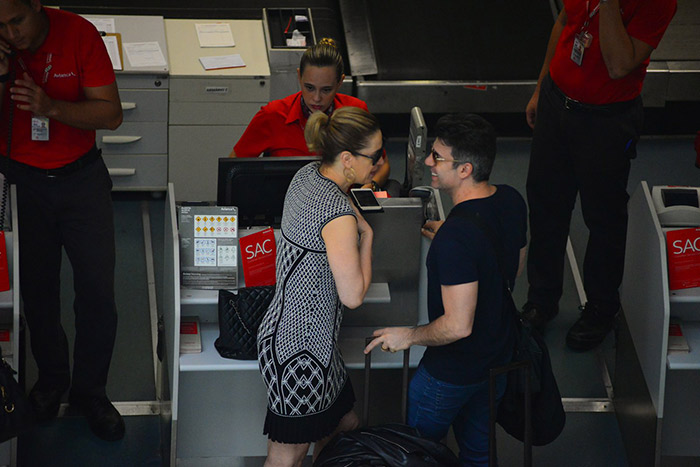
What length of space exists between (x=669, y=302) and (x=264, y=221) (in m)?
1.52

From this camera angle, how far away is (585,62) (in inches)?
159

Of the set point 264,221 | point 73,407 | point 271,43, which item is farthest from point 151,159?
point 264,221

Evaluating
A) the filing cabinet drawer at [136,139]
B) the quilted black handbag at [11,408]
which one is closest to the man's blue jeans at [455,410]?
the quilted black handbag at [11,408]

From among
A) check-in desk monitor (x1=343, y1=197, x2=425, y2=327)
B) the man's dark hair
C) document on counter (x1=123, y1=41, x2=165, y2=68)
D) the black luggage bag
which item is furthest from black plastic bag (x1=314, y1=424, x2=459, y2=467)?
document on counter (x1=123, y1=41, x2=165, y2=68)

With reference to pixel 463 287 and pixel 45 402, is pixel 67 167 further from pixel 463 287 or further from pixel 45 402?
pixel 463 287

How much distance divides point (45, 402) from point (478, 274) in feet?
6.84

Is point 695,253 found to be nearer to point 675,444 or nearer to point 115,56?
point 675,444

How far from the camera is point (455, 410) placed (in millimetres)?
3096

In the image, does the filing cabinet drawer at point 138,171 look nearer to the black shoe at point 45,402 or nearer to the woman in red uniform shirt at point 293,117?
the woman in red uniform shirt at point 293,117

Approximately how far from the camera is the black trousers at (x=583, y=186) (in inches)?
163

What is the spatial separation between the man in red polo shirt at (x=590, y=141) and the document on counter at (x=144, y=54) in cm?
223

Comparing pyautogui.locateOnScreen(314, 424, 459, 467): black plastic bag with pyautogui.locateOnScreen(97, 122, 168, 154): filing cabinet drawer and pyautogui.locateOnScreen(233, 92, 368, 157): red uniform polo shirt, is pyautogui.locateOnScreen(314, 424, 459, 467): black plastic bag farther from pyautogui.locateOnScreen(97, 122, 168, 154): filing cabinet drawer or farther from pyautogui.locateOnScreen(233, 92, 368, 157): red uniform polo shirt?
pyautogui.locateOnScreen(97, 122, 168, 154): filing cabinet drawer

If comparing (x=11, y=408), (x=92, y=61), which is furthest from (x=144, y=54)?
(x=11, y=408)

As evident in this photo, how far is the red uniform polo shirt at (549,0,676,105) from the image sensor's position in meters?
3.91
